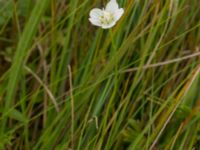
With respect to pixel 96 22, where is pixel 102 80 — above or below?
below

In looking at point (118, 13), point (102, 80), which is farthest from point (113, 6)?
point (102, 80)

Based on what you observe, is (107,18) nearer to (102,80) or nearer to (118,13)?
(118,13)

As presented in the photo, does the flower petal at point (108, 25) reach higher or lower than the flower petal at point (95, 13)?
lower

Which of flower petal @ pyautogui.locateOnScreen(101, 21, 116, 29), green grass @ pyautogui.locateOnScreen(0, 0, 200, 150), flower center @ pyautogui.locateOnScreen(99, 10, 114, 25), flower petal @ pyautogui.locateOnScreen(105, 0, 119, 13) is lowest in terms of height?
green grass @ pyautogui.locateOnScreen(0, 0, 200, 150)

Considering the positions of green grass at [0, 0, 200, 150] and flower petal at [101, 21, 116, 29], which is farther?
green grass at [0, 0, 200, 150]

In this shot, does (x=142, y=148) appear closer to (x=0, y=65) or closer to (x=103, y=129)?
(x=103, y=129)

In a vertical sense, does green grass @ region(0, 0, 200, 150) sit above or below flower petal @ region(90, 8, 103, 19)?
below

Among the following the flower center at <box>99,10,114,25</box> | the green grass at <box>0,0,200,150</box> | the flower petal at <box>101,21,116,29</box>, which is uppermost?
the flower center at <box>99,10,114,25</box>

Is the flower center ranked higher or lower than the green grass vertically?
higher

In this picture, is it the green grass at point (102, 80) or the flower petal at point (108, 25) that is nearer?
the flower petal at point (108, 25)
